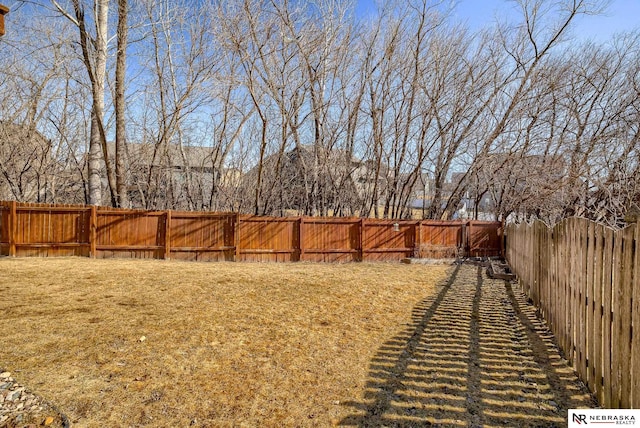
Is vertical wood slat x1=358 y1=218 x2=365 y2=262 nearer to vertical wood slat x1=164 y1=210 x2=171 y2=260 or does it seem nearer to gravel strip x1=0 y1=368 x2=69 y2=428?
vertical wood slat x1=164 y1=210 x2=171 y2=260

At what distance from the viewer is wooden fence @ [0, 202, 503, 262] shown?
388 inches

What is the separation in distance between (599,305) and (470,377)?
1151 mm

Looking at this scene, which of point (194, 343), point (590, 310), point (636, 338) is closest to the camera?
point (636, 338)

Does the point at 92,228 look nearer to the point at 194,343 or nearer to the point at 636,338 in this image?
the point at 194,343

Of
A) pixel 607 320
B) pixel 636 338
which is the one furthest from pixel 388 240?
pixel 636 338

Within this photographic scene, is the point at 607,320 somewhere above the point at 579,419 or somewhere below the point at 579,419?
above

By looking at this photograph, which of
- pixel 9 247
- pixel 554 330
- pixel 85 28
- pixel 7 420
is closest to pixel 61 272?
pixel 9 247

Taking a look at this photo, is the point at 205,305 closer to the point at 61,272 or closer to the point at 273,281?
the point at 273,281

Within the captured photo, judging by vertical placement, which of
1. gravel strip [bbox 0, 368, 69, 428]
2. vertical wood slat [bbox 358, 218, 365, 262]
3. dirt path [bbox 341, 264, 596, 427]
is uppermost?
vertical wood slat [bbox 358, 218, 365, 262]

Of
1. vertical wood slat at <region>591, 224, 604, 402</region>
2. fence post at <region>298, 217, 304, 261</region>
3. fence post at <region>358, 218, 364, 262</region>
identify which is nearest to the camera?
vertical wood slat at <region>591, 224, 604, 402</region>

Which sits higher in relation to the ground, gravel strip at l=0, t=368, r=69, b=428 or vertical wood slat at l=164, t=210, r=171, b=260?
vertical wood slat at l=164, t=210, r=171, b=260

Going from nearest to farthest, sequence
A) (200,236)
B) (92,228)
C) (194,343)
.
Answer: (194,343) < (92,228) < (200,236)

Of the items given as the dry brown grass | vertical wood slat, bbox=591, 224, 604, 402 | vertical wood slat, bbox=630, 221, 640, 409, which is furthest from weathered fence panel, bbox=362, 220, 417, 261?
vertical wood slat, bbox=630, 221, 640, 409

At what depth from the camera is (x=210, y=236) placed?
34.9 feet
